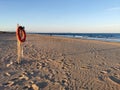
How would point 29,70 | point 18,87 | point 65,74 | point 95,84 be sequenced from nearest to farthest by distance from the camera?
point 18,87, point 95,84, point 65,74, point 29,70

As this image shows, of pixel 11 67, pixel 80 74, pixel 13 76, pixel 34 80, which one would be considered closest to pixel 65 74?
pixel 80 74

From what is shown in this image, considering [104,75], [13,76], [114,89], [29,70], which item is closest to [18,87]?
[13,76]

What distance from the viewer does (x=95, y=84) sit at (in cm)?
506

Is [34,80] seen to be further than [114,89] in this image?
Yes

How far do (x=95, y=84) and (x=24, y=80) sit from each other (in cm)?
222

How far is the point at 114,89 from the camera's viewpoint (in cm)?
473

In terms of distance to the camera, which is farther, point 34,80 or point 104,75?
point 104,75

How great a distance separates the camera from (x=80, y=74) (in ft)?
19.9

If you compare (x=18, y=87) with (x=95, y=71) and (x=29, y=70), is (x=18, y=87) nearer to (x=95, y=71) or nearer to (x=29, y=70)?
(x=29, y=70)

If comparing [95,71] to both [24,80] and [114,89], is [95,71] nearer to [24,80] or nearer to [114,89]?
[114,89]

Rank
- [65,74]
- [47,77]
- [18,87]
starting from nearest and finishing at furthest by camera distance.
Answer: [18,87], [47,77], [65,74]

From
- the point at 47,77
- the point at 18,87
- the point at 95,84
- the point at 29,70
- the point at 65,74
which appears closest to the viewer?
the point at 18,87

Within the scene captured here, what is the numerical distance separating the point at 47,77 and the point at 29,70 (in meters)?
1.09

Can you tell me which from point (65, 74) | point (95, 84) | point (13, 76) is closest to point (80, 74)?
point (65, 74)
